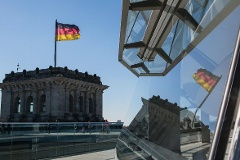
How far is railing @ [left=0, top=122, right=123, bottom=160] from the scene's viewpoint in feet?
29.5

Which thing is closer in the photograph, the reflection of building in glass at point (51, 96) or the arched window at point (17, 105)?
the reflection of building in glass at point (51, 96)

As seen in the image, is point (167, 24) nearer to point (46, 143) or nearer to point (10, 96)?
point (46, 143)

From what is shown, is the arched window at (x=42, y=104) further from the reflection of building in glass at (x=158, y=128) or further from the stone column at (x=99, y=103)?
the reflection of building in glass at (x=158, y=128)

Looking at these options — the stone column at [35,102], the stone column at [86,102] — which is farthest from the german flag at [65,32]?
the stone column at [86,102]

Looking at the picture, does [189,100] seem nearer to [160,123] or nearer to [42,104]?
[160,123]

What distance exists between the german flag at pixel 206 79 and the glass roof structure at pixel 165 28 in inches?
5.8

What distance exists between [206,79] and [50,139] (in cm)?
1023

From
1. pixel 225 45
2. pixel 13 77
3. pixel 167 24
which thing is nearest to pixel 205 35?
pixel 225 45

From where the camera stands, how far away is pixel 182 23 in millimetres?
1579

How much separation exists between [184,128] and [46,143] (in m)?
9.45

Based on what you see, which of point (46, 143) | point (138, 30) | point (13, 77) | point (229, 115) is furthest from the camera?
point (13, 77)

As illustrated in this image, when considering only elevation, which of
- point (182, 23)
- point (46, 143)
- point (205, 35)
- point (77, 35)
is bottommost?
A: point (46, 143)

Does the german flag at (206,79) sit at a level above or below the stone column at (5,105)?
below

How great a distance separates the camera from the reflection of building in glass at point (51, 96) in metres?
54.5
